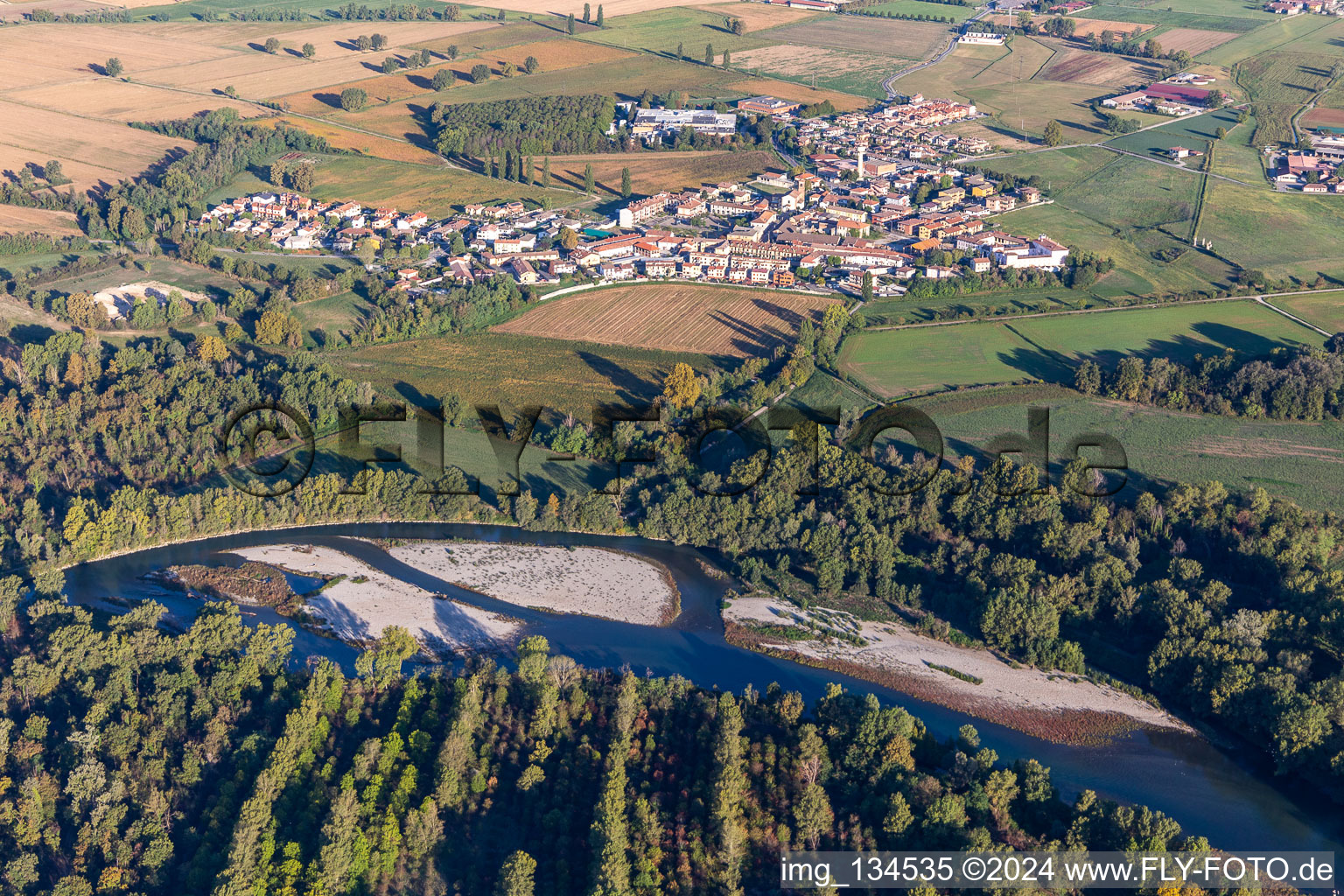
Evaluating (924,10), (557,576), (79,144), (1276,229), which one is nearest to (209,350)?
(557,576)

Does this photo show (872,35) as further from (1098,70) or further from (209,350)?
(209,350)

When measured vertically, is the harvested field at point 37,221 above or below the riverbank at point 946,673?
above

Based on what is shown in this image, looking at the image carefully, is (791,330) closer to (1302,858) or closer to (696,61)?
(1302,858)

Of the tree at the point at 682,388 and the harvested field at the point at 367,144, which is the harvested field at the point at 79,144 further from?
the tree at the point at 682,388

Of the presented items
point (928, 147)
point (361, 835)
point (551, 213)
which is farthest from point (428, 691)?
point (928, 147)

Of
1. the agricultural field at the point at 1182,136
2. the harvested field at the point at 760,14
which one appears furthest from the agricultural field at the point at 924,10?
the agricultural field at the point at 1182,136

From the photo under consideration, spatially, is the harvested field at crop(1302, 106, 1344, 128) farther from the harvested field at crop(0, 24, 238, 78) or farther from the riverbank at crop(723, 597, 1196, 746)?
the harvested field at crop(0, 24, 238, 78)
